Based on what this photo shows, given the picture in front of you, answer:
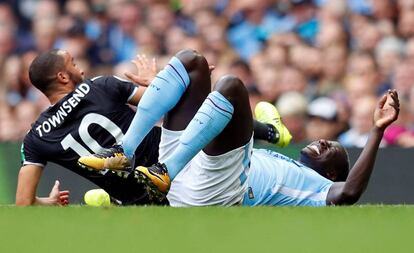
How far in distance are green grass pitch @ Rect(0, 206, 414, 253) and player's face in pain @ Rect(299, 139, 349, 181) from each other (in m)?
1.85

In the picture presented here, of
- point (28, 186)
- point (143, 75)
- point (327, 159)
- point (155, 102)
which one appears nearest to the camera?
point (155, 102)

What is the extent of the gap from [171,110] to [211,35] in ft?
12.2

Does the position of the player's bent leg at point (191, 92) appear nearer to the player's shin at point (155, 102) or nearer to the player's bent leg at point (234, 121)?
the player's shin at point (155, 102)

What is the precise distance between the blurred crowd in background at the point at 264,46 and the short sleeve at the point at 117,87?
2.65 m

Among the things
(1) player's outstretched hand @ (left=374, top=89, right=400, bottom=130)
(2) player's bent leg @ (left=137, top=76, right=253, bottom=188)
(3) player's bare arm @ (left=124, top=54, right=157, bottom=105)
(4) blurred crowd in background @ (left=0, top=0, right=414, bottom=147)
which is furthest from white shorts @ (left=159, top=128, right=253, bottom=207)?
(4) blurred crowd in background @ (left=0, top=0, right=414, bottom=147)

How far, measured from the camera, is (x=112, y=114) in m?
6.05

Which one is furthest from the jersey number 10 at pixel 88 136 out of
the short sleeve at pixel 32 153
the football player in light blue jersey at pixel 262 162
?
the football player in light blue jersey at pixel 262 162

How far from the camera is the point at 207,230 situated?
14.3 ft

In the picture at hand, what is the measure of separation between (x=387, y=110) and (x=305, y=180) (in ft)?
2.65

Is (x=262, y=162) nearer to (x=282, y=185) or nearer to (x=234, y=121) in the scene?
(x=282, y=185)

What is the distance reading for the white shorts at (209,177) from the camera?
5617 millimetres

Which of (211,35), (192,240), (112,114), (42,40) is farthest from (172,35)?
(192,240)

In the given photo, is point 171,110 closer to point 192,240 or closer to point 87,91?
point 87,91

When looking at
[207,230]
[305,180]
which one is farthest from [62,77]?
[207,230]
